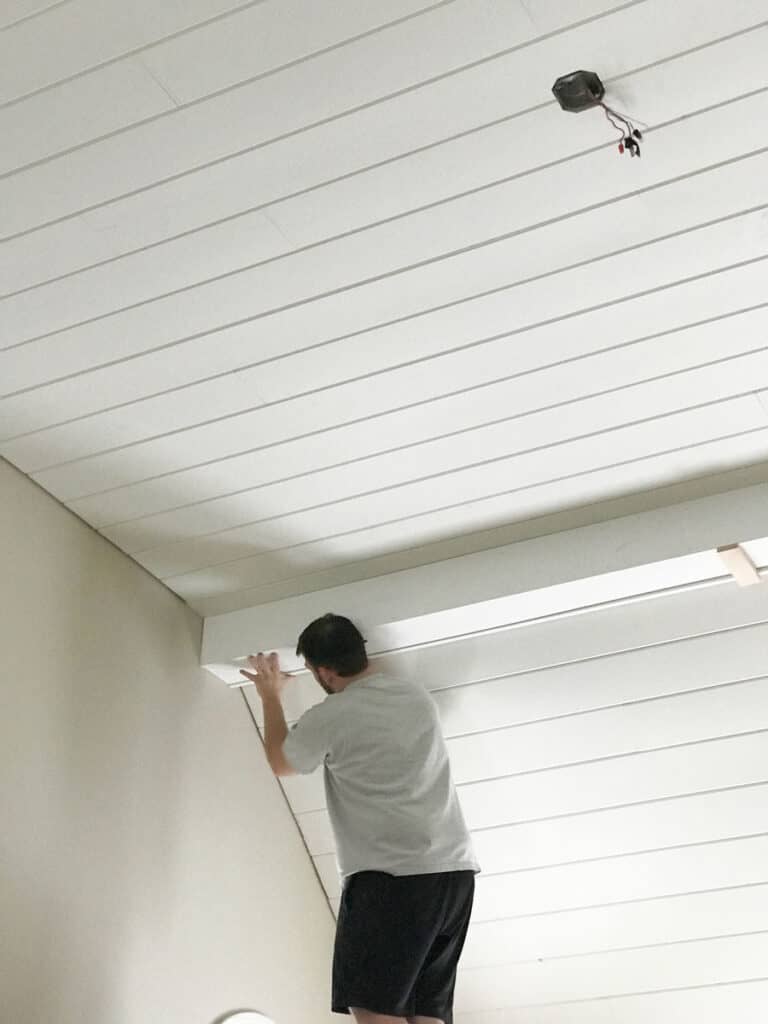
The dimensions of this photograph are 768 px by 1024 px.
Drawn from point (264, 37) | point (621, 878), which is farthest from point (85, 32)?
point (621, 878)

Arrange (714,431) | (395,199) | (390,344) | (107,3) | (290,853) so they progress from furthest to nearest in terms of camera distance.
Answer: (290,853) < (714,431) < (390,344) < (395,199) < (107,3)

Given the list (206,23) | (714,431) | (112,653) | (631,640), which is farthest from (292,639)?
(206,23)

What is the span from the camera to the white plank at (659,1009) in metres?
2.82

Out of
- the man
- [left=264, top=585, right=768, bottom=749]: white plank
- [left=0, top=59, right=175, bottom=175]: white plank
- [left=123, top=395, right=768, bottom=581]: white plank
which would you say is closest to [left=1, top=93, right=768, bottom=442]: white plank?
[left=0, top=59, right=175, bottom=175]: white plank

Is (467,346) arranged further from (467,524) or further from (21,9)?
(21,9)

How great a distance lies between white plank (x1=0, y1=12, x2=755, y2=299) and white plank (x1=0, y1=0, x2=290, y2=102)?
224 millimetres

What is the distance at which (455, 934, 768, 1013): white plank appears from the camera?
2787 mm

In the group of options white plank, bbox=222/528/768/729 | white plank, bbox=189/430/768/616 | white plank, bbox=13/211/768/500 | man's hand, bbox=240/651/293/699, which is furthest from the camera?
man's hand, bbox=240/651/293/699

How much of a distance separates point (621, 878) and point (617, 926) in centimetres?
15

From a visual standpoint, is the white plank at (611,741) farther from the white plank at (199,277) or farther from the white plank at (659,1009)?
the white plank at (199,277)

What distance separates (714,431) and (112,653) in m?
1.41

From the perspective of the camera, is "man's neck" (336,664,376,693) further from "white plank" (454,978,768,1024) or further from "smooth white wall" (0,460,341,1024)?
"white plank" (454,978,768,1024)

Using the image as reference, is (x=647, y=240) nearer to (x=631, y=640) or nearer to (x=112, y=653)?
(x=631, y=640)

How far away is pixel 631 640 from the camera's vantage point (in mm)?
2508
